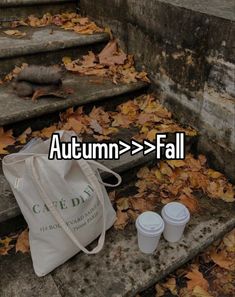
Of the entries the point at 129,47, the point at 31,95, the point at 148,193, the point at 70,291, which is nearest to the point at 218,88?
the point at 148,193

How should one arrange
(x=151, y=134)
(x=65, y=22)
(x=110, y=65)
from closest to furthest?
(x=151, y=134)
(x=110, y=65)
(x=65, y=22)

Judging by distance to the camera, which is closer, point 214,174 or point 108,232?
point 108,232

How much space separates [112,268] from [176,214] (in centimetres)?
49

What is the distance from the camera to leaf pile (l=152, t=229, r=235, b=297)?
2.07 m

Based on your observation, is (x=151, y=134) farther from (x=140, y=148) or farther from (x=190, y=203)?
(x=190, y=203)

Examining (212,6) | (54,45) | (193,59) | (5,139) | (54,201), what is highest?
(212,6)

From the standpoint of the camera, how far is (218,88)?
238 centimetres

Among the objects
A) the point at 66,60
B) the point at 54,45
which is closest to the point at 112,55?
the point at 66,60

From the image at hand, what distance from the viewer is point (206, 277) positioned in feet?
7.10

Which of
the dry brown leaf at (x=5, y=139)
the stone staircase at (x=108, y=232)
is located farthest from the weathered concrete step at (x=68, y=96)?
the dry brown leaf at (x=5, y=139)

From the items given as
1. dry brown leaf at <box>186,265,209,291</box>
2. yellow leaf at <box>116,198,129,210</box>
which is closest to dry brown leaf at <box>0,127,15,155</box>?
yellow leaf at <box>116,198,129,210</box>

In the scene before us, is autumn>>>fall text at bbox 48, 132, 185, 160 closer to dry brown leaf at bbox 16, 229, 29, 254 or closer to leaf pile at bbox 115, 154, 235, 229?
leaf pile at bbox 115, 154, 235, 229

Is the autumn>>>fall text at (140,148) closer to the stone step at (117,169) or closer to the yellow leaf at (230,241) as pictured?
the stone step at (117,169)

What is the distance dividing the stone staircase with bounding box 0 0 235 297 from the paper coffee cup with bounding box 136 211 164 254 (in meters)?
0.08
